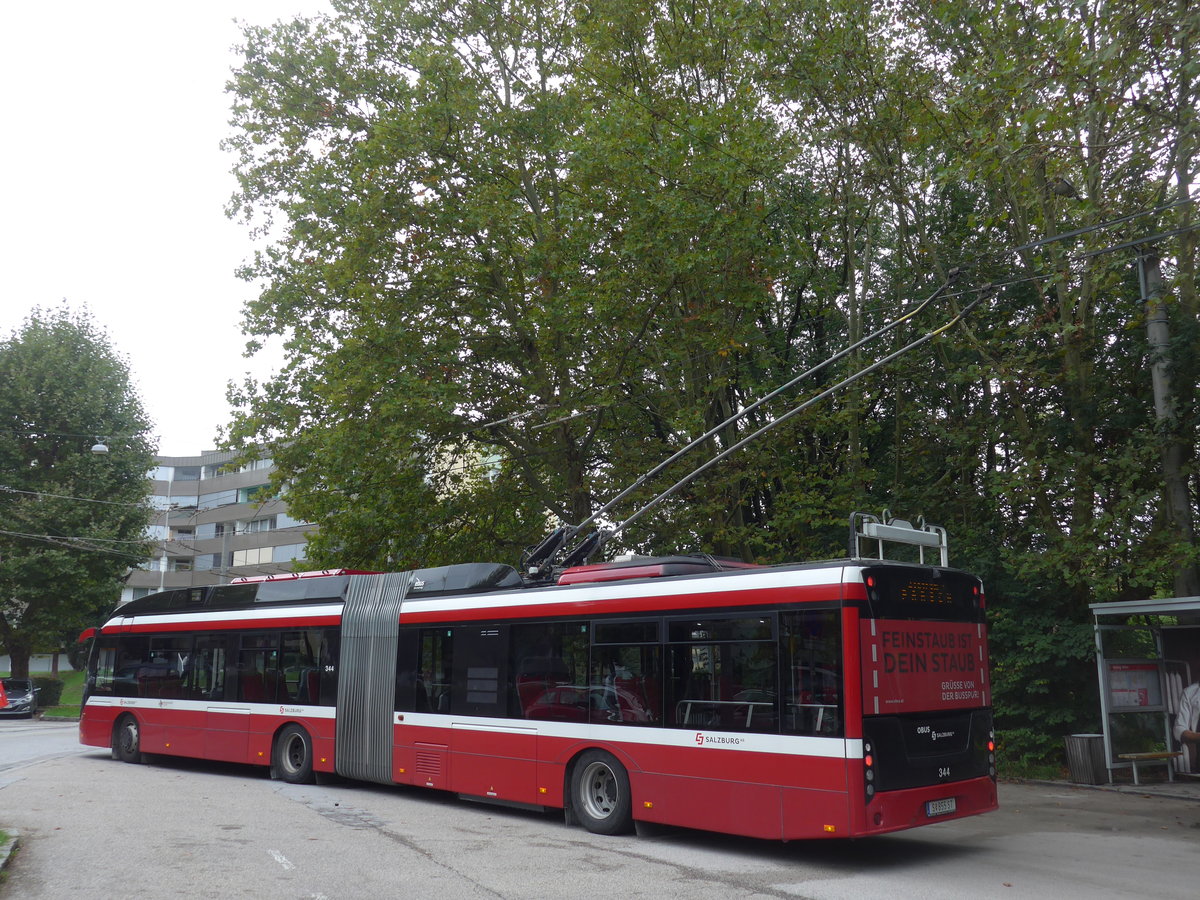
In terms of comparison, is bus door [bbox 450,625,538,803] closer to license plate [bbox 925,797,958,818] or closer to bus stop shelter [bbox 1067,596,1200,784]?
license plate [bbox 925,797,958,818]

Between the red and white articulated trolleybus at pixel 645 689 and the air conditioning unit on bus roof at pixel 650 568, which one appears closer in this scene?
the red and white articulated trolleybus at pixel 645 689

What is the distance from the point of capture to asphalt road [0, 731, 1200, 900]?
8172 mm

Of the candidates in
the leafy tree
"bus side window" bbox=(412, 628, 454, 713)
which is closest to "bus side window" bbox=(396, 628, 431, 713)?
"bus side window" bbox=(412, 628, 454, 713)

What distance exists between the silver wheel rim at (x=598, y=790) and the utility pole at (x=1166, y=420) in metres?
9.41

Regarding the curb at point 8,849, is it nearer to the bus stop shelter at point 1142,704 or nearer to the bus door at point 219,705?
the bus door at point 219,705

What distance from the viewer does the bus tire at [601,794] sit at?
10820 millimetres

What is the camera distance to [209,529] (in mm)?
74125

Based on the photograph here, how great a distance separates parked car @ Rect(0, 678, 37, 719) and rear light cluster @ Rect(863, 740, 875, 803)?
3629cm

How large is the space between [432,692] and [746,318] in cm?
1174

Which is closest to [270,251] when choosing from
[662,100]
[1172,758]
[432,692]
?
[662,100]

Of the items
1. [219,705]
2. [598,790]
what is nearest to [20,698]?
[219,705]

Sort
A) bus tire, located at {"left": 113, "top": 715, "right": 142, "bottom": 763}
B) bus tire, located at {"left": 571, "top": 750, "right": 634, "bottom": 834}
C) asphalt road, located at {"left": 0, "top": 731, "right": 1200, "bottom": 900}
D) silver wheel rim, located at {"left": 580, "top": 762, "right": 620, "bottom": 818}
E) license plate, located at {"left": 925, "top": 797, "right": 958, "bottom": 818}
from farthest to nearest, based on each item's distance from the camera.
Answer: bus tire, located at {"left": 113, "top": 715, "right": 142, "bottom": 763} → silver wheel rim, located at {"left": 580, "top": 762, "right": 620, "bottom": 818} → bus tire, located at {"left": 571, "top": 750, "right": 634, "bottom": 834} → license plate, located at {"left": 925, "top": 797, "right": 958, "bottom": 818} → asphalt road, located at {"left": 0, "top": 731, "right": 1200, "bottom": 900}

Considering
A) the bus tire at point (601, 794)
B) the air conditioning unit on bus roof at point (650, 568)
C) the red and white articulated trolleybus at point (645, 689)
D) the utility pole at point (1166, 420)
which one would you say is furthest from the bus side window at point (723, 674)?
the utility pole at point (1166, 420)

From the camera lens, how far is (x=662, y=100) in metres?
20.9
